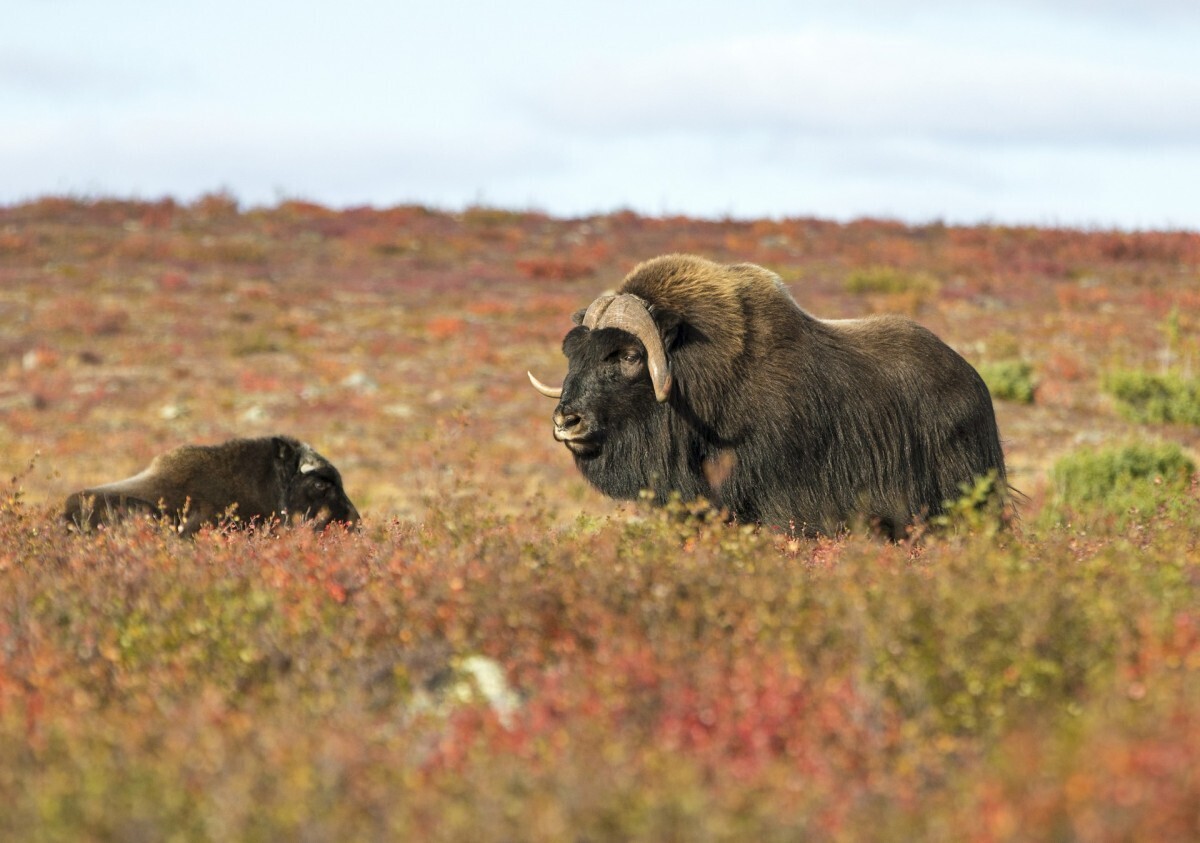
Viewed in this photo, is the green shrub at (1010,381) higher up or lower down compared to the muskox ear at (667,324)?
lower down

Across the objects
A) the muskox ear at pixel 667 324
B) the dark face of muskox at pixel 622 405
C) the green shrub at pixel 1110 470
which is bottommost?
the green shrub at pixel 1110 470

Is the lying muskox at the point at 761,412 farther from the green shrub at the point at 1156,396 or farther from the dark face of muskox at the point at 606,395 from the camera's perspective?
the green shrub at the point at 1156,396

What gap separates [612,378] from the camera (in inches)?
292

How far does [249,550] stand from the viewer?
5836mm

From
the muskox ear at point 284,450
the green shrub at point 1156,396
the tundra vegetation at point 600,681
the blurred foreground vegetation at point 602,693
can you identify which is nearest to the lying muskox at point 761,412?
the tundra vegetation at point 600,681

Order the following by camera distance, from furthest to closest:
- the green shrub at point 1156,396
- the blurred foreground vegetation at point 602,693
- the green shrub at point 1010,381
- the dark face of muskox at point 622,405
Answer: the green shrub at point 1010,381, the green shrub at point 1156,396, the dark face of muskox at point 622,405, the blurred foreground vegetation at point 602,693

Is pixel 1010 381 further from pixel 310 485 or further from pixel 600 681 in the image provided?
pixel 600 681

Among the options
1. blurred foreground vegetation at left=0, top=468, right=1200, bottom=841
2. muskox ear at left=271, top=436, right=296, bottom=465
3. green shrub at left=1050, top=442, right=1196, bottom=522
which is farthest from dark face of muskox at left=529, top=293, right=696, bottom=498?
green shrub at left=1050, top=442, right=1196, bottom=522

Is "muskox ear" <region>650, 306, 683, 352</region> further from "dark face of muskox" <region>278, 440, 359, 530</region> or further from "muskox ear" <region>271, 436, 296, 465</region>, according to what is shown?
"muskox ear" <region>271, 436, 296, 465</region>

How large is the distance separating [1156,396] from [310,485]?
13.9 meters

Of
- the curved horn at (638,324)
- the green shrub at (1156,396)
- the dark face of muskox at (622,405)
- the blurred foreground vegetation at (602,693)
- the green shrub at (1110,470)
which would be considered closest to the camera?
the blurred foreground vegetation at (602,693)

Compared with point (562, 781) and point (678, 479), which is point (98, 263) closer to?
point (678, 479)

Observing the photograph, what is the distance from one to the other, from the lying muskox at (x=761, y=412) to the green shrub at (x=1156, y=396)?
40.7 ft

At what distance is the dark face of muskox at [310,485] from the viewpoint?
8.78 metres
